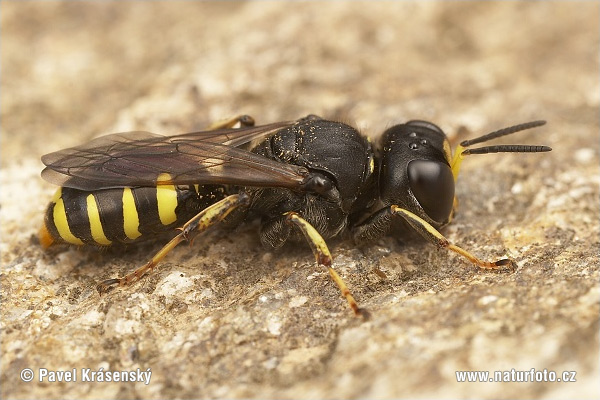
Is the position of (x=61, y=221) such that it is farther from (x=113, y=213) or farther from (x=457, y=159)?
(x=457, y=159)

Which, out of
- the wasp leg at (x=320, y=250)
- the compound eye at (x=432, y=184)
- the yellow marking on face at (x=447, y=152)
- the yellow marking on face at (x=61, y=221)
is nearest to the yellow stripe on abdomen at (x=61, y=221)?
the yellow marking on face at (x=61, y=221)

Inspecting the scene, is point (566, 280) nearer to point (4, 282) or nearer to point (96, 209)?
point (96, 209)

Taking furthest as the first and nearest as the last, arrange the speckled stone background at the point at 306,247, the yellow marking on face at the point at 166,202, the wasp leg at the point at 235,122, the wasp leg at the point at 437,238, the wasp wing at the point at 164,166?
the wasp leg at the point at 235,122 → the yellow marking on face at the point at 166,202 → the wasp wing at the point at 164,166 → the wasp leg at the point at 437,238 → the speckled stone background at the point at 306,247

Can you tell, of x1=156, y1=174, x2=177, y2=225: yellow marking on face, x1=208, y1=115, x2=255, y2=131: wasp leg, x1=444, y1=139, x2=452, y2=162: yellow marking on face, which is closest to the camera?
x1=156, y1=174, x2=177, y2=225: yellow marking on face

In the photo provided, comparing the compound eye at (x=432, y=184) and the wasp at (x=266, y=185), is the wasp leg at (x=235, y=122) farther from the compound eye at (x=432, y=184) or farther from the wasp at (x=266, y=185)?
the compound eye at (x=432, y=184)

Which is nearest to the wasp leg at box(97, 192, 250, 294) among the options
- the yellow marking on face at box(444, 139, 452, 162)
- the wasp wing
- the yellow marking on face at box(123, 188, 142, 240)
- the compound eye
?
the wasp wing

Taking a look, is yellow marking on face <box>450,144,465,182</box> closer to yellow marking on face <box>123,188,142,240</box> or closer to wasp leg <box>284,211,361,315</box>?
wasp leg <box>284,211,361,315</box>
